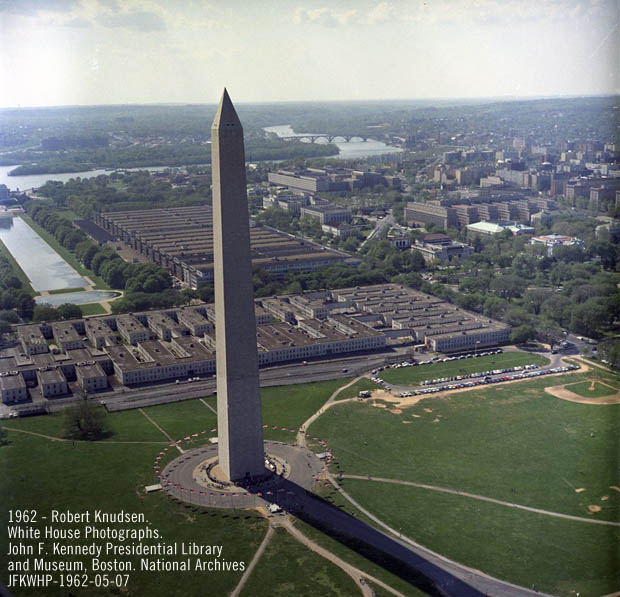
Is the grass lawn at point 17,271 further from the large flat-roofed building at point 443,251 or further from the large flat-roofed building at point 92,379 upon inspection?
the large flat-roofed building at point 443,251

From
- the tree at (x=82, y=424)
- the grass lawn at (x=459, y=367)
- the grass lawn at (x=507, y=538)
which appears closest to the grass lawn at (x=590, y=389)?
the grass lawn at (x=459, y=367)

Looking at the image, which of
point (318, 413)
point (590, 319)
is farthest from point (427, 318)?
point (318, 413)

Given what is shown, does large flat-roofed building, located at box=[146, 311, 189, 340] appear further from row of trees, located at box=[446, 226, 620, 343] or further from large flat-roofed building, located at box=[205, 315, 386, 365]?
row of trees, located at box=[446, 226, 620, 343]

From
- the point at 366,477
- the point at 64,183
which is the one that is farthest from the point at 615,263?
the point at 64,183

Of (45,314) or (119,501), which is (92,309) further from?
(119,501)

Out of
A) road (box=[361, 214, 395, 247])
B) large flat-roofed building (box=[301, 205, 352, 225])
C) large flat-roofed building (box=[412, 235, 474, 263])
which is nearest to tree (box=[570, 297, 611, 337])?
large flat-roofed building (box=[412, 235, 474, 263])

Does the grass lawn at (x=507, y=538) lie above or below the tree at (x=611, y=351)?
below

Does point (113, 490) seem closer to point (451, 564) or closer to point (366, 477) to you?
point (366, 477)
